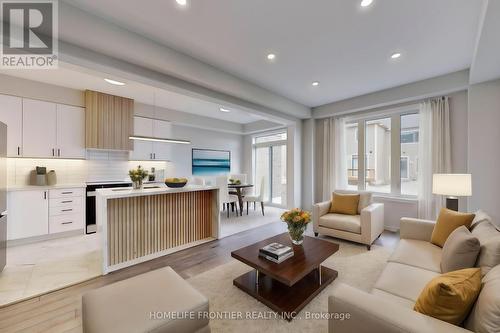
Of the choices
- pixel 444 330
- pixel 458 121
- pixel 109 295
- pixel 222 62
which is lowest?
pixel 109 295

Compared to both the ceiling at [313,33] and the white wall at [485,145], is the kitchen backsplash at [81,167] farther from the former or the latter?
the white wall at [485,145]

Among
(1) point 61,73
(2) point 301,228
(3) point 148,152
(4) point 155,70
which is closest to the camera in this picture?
(2) point 301,228

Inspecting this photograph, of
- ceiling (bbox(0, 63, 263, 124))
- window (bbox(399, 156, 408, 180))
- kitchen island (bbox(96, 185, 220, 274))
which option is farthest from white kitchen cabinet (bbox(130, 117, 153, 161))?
window (bbox(399, 156, 408, 180))

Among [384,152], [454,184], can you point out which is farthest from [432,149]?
[454,184]

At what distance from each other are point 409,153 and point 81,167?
266 inches

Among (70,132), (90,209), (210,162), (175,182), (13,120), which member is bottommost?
(90,209)

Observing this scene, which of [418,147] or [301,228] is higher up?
[418,147]

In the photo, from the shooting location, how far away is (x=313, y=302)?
78.9 inches

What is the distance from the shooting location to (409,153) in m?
4.18

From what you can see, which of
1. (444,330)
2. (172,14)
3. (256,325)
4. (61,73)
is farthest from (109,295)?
(61,73)

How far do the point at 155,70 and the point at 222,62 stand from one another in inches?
37.1

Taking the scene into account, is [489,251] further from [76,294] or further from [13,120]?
[13,120]

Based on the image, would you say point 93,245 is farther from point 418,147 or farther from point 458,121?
point 458,121

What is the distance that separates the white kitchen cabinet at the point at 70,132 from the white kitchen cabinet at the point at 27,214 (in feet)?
2.78
